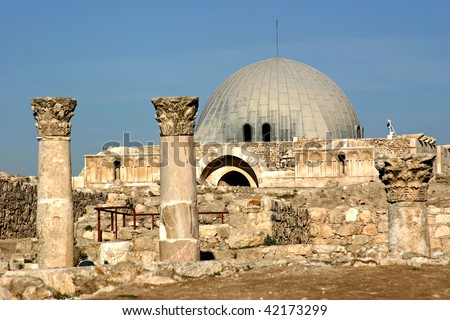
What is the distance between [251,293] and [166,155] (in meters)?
4.09

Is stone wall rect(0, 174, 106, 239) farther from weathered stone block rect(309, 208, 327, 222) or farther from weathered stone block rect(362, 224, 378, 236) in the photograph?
weathered stone block rect(362, 224, 378, 236)

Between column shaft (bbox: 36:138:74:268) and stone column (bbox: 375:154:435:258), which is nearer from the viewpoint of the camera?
column shaft (bbox: 36:138:74:268)

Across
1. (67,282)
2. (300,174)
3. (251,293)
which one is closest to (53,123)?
(67,282)

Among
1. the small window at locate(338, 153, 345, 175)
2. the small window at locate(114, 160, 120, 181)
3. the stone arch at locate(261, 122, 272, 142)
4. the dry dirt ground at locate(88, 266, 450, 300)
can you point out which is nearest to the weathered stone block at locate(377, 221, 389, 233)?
the dry dirt ground at locate(88, 266, 450, 300)

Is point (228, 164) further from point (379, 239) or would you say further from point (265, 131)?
point (379, 239)

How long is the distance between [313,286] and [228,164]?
27900mm

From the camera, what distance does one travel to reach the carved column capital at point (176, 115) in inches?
610

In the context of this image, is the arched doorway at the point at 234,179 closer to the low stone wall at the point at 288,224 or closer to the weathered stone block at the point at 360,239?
the low stone wall at the point at 288,224

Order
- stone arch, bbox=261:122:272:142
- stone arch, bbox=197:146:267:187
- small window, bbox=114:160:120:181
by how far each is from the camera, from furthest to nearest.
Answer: stone arch, bbox=261:122:272:142 → small window, bbox=114:160:120:181 → stone arch, bbox=197:146:267:187

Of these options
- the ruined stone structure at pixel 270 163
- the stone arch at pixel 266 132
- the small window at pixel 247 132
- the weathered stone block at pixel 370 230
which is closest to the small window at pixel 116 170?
the ruined stone structure at pixel 270 163

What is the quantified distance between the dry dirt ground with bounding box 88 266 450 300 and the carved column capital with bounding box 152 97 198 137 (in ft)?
9.37

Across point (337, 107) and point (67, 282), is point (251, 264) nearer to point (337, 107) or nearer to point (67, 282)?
point (67, 282)

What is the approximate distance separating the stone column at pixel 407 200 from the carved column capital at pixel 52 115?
5.20 metres

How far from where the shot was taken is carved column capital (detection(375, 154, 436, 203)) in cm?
1638
